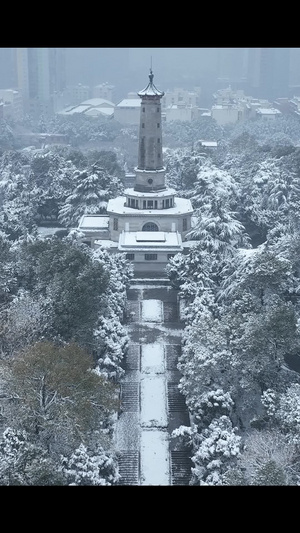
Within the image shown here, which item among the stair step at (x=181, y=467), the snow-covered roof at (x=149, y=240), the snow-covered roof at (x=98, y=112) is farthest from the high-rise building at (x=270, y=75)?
the stair step at (x=181, y=467)

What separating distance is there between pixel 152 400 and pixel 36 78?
110 m

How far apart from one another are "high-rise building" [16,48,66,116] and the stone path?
94742mm

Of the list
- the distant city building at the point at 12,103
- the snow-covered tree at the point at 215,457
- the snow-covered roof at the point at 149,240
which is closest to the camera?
the snow-covered tree at the point at 215,457

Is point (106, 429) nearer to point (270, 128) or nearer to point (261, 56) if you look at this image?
point (270, 128)

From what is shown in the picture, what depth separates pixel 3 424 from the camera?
20.2 meters

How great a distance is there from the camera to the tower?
40.7m

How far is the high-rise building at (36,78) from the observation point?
4798 inches

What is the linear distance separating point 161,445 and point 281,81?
460 ft

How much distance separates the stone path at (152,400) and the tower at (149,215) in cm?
469

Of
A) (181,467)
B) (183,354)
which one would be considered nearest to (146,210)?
(183,354)

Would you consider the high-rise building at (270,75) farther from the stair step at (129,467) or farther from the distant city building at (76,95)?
the stair step at (129,467)

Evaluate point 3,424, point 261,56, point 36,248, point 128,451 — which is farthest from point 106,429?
point 261,56

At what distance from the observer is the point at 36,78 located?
124250mm
